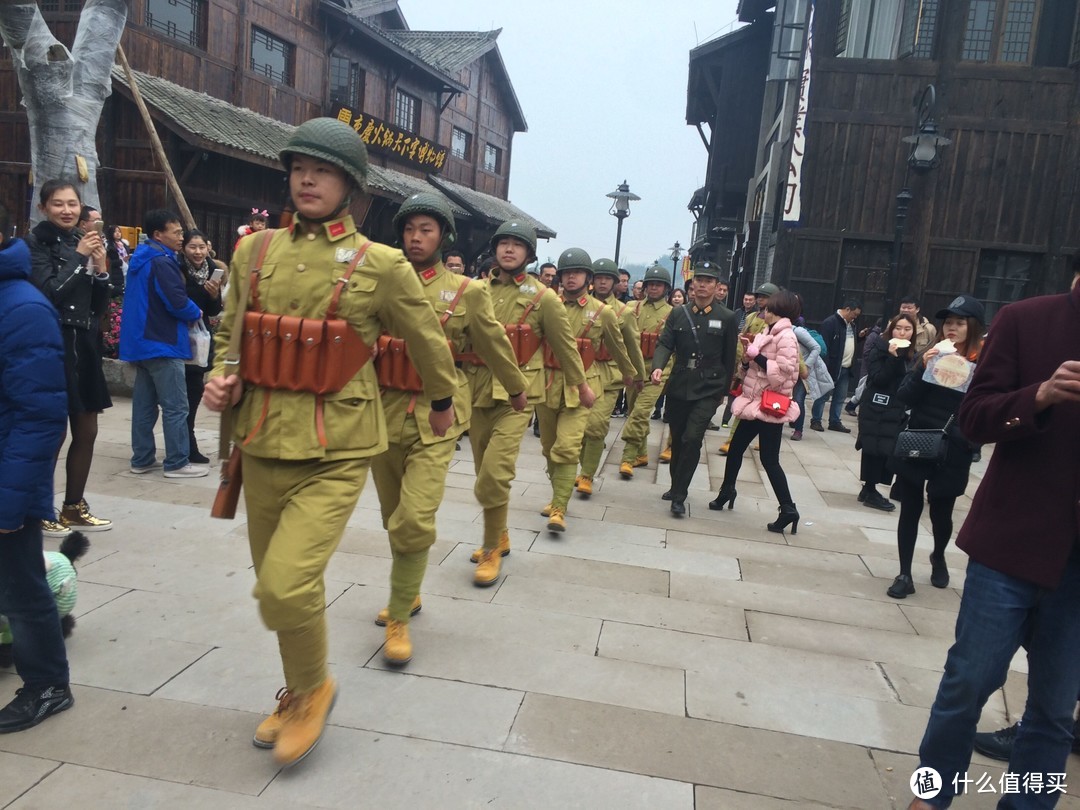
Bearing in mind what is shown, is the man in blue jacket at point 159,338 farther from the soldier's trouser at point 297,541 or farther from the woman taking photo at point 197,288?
the soldier's trouser at point 297,541

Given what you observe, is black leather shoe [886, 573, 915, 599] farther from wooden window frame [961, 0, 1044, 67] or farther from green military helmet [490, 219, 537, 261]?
wooden window frame [961, 0, 1044, 67]

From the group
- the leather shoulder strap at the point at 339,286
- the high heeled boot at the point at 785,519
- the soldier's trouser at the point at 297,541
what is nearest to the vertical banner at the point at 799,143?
the high heeled boot at the point at 785,519

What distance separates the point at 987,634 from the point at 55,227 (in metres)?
4.90

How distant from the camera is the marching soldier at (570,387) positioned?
18.8 ft

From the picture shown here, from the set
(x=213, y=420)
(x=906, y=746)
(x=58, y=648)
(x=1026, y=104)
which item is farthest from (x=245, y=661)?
(x=1026, y=104)

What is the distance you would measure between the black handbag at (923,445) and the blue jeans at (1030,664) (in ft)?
7.55

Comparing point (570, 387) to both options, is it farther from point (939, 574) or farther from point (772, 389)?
point (939, 574)

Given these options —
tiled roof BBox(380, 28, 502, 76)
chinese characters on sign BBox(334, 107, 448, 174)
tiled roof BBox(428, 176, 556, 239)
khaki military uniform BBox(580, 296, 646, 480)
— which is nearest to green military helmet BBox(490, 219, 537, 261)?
khaki military uniform BBox(580, 296, 646, 480)

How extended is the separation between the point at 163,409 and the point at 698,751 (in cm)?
499

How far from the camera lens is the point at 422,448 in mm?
3705

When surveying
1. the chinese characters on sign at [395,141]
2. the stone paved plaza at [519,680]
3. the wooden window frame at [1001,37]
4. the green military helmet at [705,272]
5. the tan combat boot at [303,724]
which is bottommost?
the stone paved plaza at [519,680]

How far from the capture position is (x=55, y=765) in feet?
8.63

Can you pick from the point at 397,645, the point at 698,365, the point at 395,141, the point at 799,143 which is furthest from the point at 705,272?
the point at 395,141

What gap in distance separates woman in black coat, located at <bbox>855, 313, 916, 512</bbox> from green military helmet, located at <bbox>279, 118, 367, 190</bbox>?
4434 mm
